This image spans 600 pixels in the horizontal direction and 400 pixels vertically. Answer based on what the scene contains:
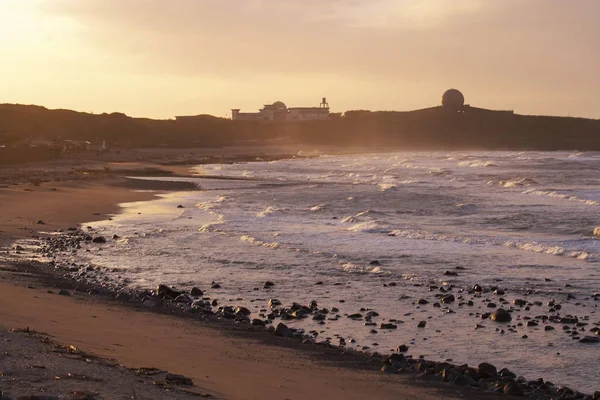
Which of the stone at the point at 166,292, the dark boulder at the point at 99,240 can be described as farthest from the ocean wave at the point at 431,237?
the stone at the point at 166,292

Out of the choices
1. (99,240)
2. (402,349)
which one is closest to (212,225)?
(99,240)

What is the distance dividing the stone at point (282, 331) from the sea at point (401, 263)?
425 mm

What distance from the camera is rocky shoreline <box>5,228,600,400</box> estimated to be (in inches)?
352

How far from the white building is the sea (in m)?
133

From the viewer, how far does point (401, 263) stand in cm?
1759

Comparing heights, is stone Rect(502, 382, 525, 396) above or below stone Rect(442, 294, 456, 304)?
below

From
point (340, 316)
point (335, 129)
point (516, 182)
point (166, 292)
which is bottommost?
point (340, 316)

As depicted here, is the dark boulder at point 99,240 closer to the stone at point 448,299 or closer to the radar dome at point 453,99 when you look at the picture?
the stone at point 448,299

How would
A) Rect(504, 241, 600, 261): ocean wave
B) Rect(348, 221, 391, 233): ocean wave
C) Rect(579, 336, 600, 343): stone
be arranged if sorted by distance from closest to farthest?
Rect(579, 336, 600, 343): stone < Rect(504, 241, 600, 261): ocean wave < Rect(348, 221, 391, 233): ocean wave

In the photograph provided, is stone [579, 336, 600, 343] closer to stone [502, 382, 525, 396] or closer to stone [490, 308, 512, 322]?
stone [490, 308, 512, 322]

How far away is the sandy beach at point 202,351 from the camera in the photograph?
8336 millimetres

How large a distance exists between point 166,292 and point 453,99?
163377mm

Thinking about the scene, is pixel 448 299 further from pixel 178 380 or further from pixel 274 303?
pixel 178 380

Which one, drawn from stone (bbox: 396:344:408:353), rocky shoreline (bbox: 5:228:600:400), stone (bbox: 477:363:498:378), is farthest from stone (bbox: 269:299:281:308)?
stone (bbox: 477:363:498:378)
